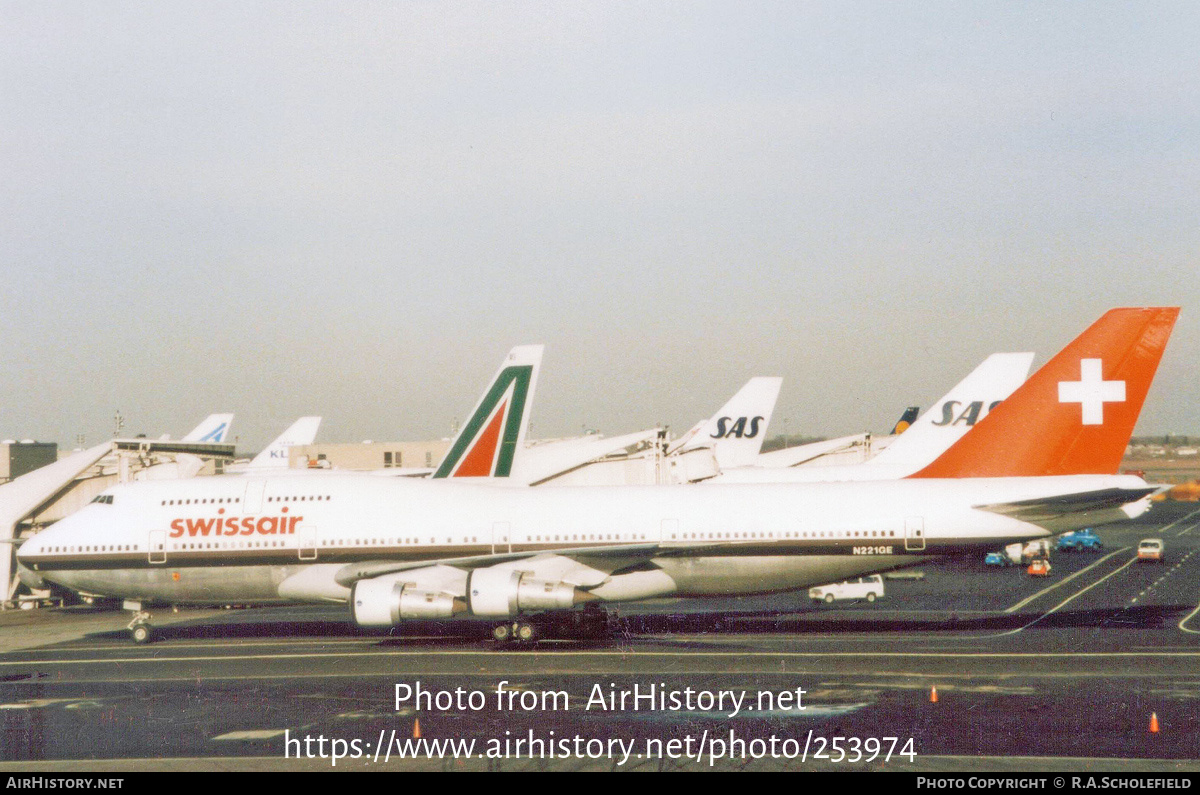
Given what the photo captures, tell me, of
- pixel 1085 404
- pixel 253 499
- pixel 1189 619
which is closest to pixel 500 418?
pixel 253 499

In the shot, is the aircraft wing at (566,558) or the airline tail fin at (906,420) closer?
the aircraft wing at (566,558)

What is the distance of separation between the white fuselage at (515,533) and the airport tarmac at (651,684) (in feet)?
6.11

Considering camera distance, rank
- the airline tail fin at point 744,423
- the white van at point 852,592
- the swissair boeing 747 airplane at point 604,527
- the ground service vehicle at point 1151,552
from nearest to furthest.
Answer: the swissair boeing 747 airplane at point 604,527
the white van at point 852,592
the airline tail fin at point 744,423
the ground service vehicle at point 1151,552

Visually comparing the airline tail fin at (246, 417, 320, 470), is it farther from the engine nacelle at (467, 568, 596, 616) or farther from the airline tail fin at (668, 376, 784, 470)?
the engine nacelle at (467, 568, 596, 616)

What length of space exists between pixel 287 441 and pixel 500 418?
137ft

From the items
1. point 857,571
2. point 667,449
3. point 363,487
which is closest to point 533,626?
point 363,487

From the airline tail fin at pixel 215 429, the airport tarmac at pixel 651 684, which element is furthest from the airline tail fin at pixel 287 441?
the airport tarmac at pixel 651 684

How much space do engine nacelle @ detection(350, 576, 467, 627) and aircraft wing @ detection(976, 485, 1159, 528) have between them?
13733mm

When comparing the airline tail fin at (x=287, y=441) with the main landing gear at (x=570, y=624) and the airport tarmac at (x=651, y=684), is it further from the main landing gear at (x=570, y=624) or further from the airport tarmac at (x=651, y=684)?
the main landing gear at (x=570, y=624)

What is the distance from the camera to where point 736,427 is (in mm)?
57094

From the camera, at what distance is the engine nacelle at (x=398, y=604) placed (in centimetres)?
2722

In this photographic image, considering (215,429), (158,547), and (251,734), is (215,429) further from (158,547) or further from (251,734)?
(251,734)

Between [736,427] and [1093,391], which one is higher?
[736,427]

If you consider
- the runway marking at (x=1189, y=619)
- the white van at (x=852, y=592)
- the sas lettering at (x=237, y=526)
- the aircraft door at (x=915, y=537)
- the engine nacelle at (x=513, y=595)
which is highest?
the sas lettering at (x=237, y=526)
